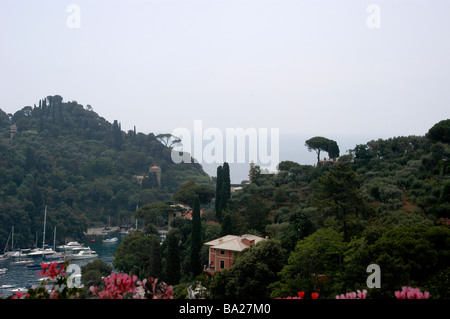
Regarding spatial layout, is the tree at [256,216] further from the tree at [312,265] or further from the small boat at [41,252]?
the small boat at [41,252]

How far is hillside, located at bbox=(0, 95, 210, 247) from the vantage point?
57.1 metres

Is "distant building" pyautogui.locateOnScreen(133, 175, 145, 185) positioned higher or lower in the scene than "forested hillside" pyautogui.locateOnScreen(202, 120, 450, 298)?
higher

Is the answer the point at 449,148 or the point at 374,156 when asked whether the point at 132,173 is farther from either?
the point at 449,148

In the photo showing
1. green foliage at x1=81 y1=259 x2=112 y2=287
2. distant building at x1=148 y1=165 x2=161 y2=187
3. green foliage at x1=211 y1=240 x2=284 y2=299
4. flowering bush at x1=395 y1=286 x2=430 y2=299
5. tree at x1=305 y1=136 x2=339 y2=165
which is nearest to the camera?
flowering bush at x1=395 y1=286 x2=430 y2=299

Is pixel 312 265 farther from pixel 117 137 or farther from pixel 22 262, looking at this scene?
pixel 117 137

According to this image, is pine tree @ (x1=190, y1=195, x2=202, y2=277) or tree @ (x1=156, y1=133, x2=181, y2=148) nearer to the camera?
pine tree @ (x1=190, y1=195, x2=202, y2=277)

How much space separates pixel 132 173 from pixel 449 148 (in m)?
58.1

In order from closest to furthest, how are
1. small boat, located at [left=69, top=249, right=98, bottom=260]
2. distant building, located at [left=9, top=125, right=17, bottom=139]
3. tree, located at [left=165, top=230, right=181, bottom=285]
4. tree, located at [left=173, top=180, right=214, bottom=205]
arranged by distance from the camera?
tree, located at [left=165, top=230, right=181, bottom=285] < tree, located at [left=173, top=180, right=214, bottom=205] < small boat, located at [left=69, top=249, right=98, bottom=260] < distant building, located at [left=9, top=125, right=17, bottom=139]

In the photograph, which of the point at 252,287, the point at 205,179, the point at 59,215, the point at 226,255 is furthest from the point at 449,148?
the point at 205,179

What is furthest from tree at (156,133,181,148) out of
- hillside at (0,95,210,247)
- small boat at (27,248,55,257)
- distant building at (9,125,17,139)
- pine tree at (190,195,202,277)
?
pine tree at (190,195,202,277)

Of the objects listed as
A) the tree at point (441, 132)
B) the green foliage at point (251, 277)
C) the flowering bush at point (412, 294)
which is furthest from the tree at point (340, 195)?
the flowering bush at point (412, 294)

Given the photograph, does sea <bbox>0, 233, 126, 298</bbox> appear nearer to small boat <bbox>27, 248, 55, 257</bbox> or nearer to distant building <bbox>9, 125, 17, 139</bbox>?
small boat <bbox>27, 248, 55, 257</bbox>

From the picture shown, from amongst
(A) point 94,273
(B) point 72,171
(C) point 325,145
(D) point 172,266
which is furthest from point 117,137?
(D) point 172,266

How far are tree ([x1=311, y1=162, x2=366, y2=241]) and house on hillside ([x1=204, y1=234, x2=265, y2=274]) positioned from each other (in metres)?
4.71
